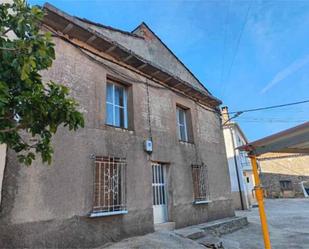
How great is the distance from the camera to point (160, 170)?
24.2 feet

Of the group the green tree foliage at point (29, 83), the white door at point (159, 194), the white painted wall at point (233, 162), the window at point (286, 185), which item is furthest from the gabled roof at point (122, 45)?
the window at point (286, 185)

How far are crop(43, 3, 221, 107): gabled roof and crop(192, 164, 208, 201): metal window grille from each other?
9.79 ft

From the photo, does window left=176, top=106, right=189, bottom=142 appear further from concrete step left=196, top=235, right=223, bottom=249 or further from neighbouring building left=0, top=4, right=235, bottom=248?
concrete step left=196, top=235, right=223, bottom=249

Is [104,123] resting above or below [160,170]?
above

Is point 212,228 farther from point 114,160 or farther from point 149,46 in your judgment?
point 149,46

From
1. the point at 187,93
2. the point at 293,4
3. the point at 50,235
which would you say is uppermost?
the point at 293,4

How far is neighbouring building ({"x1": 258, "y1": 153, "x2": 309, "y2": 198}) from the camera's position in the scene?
2588 cm

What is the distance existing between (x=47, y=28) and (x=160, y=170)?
16.1 ft

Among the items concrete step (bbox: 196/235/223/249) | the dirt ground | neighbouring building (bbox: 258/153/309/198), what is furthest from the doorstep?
neighbouring building (bbox: 258/153/309/198)

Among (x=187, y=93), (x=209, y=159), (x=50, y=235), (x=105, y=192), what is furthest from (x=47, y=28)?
(x=209, y=159)

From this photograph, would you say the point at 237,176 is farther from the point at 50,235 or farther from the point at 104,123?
the point at 50,235

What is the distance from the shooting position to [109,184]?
5.73 meters

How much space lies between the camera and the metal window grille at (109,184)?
5457mm

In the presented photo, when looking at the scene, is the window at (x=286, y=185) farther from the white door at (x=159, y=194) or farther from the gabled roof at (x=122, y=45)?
the white door at (x=159, y=194)
